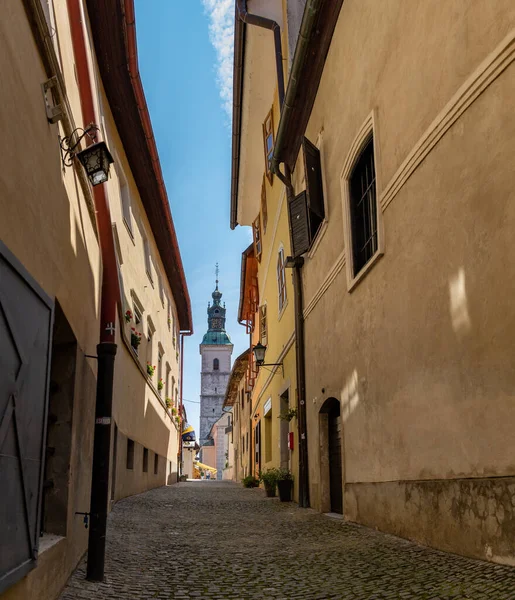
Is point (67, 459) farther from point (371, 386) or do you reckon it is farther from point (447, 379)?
point (371, 386)

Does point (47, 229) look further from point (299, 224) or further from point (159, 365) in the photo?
point (159, 365)

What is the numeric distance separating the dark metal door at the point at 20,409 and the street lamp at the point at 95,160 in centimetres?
188

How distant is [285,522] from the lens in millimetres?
8367

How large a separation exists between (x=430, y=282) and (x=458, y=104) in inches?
56.5

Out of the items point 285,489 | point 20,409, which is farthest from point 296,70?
point 20,409

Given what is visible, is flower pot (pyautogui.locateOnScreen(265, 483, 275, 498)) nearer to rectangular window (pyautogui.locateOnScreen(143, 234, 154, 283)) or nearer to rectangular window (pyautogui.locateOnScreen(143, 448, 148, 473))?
rectangular window (pyautogui.locateOnScreen(143, 448, 148, 473))

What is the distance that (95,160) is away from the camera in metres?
4.97

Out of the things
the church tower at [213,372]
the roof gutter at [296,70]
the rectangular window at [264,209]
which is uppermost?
the church tower at [213,372]

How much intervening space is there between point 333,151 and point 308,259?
8.41 feet

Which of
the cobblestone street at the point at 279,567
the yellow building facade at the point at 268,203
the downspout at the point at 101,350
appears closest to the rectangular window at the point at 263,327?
the yellow building facade at the point at 268,203

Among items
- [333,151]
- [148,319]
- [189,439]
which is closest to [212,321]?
[189,439]

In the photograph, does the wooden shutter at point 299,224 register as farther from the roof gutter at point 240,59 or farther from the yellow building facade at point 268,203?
the roof gutter at point 240,59

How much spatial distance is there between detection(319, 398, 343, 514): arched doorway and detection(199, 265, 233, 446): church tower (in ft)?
260

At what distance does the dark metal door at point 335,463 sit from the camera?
9.34 meters
